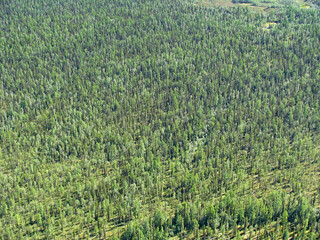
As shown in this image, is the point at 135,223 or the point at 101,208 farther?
the point at 101,208

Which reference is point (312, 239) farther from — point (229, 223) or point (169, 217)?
point (169, 217)

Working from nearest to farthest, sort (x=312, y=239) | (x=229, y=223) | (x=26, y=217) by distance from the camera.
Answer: (x=312, y=239) < (x=229, y=223) < (x=26, y=217)

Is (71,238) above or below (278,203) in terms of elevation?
below

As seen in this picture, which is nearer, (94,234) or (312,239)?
(312,239)

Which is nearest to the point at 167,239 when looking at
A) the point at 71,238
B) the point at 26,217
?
the point at 71,238

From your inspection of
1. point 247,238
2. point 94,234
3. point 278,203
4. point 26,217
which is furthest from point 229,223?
point 26,217

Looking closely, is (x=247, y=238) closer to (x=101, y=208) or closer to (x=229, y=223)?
(x=229, y=223)

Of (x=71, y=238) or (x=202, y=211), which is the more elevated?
(x=202, y=211)

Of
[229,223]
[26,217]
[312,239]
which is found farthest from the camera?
[26,217]
